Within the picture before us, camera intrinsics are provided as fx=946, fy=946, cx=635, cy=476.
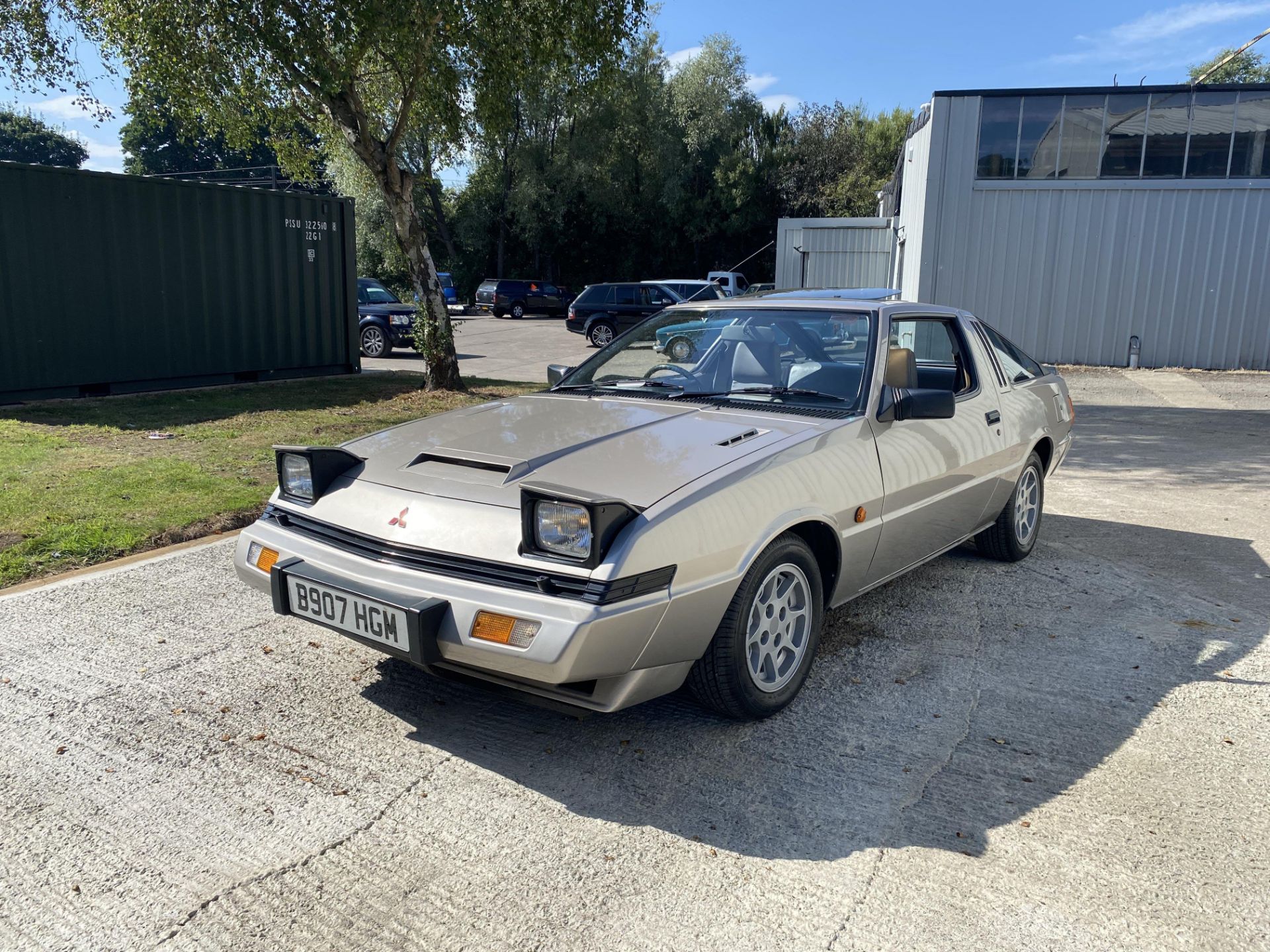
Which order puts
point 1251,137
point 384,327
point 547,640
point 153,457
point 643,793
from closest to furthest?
point 547,640 < point 643,793 < point 153,457 < point 1251,137 < point 384,327

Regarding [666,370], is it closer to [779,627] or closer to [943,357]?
[779,627]

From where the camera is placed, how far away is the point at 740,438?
3.52m

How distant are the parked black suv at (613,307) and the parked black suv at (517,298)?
12243 mm

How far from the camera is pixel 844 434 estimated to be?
3705mm

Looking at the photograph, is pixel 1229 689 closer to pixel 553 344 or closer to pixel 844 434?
pixel 844 434

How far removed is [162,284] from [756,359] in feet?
33.9

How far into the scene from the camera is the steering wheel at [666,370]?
14.0 feet

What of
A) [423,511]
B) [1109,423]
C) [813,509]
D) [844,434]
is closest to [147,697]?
[423,511]

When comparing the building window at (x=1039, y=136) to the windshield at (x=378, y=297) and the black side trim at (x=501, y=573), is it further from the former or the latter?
the black side trim at (x=501, y=573)

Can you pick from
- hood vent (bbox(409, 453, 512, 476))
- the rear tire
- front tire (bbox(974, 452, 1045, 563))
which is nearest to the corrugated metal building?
the rear tire

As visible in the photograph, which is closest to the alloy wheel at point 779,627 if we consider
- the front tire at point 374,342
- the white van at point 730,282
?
the front tire at point 374,342

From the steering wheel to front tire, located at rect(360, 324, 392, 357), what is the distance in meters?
15.8

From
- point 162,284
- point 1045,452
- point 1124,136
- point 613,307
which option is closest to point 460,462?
point 1045,452

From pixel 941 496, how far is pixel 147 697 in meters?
3.41
